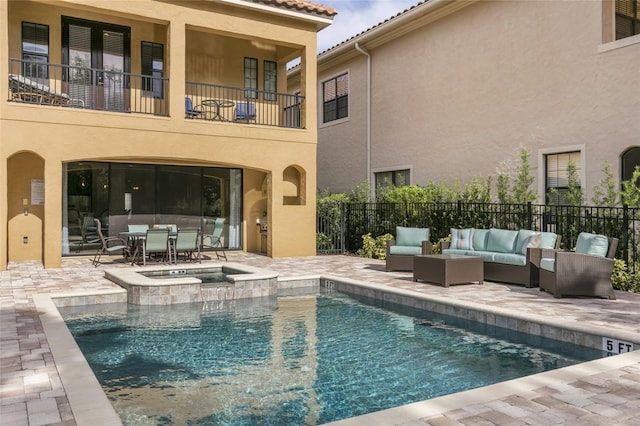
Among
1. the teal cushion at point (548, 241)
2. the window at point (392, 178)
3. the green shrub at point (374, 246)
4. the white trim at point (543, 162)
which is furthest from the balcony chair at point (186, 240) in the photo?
the white trim at point (543, 162)

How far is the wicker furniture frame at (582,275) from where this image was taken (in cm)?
811

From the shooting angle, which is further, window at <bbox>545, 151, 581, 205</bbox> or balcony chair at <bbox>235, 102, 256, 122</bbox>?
balcony chair at <bbox>235, 102, 256, 122</bbox>

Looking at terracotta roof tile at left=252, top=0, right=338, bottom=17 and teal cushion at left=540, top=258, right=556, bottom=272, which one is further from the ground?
terracotta roof tile at left=252, top=0, right=338, bottom=17

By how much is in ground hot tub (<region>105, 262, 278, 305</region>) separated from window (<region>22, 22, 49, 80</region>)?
6.56 m

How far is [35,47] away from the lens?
13.3m

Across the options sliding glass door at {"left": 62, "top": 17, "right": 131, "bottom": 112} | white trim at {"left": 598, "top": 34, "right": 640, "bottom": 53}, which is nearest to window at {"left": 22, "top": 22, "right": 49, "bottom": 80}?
sliding glass door at {"left": 62, "top": 17, "right": 131, "bottom": 112}

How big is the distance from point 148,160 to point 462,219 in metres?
9.05

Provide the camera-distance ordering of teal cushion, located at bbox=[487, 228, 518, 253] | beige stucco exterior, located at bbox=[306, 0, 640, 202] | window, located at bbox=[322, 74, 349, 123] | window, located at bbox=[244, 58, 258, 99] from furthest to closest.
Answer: window, located at bbox=[322, 74, 349, 123]
window, located at bbox=[244, 58, 258, 99]
beige stucco exterior, located at bbox=[306, 0, 640, 202]
teal cushion, located at bbox=[487, 228, 518, 253]

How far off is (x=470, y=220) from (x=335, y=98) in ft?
31.9

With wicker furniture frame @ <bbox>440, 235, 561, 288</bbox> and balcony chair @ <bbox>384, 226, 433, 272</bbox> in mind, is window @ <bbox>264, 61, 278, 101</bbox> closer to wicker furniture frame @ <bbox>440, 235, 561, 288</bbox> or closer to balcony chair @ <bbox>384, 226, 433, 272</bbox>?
balcony chair @ <bbox>384, 226, 433, 272</bbox>

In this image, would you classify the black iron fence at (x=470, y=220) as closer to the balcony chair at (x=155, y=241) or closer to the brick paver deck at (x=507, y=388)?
the brick paver deck at (x=507, y=388)

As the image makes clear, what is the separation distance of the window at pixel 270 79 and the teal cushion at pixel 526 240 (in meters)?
9.82

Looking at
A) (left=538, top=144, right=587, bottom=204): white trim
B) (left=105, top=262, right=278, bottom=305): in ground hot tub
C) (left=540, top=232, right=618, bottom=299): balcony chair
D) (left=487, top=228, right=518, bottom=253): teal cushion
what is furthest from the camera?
(left=538, top=144, right=587, bottom=204): white trim

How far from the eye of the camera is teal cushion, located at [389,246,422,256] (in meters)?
11.4
